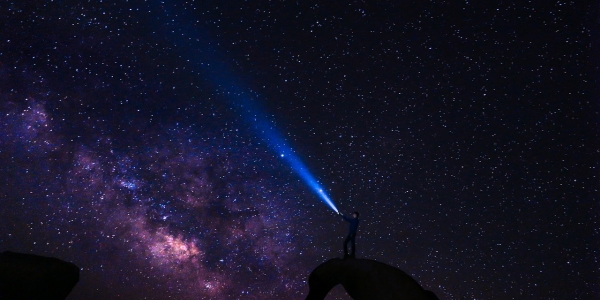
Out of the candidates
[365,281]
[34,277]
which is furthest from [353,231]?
[34,277]

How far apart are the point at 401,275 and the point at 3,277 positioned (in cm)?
961

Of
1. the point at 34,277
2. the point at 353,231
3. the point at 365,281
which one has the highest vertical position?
the point at 365,281

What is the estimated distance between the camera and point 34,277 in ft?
31.9

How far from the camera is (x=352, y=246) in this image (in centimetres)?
1122

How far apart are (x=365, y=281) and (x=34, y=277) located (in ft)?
27.2

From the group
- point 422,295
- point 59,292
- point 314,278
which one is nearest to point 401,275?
point 422,295

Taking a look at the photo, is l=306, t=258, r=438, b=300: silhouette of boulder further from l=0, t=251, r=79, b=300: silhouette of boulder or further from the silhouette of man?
l=0, t=251, r=79, b=300: silhouette of boulder

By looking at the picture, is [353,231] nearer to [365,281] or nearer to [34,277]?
[365,281]

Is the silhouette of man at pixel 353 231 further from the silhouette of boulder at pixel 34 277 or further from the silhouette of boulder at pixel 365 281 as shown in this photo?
the silhouette of boulder at pixel 34 277

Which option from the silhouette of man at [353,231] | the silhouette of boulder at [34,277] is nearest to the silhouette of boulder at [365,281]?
the silhouette of man at [353,231]

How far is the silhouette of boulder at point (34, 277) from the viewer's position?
369 inches

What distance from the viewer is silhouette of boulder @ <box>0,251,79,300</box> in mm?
9365

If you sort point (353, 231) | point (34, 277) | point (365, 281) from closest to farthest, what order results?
point (365, 281)
point (34, 277)
point (353, 231)

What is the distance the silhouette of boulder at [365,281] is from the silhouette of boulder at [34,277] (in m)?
6.67
